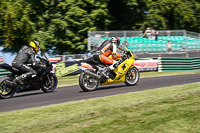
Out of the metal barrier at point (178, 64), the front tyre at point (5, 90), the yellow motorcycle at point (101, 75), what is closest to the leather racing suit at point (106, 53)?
the yellow motorcycle at point (101, 75)

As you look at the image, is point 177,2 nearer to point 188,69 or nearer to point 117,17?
point 117,17

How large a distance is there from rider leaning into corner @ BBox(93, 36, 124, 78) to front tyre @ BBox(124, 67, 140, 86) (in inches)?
27.9

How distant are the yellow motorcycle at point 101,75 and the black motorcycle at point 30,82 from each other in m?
1.26

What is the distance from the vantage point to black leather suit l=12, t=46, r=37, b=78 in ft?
29.8

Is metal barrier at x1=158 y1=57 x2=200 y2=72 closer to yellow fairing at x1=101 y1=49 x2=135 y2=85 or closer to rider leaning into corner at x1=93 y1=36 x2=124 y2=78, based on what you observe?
yellow fairing at x1=101 y1=49 x2=135 y2=85

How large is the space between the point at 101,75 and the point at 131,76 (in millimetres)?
1421

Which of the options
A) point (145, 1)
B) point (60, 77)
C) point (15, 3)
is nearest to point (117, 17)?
point (145, 1)

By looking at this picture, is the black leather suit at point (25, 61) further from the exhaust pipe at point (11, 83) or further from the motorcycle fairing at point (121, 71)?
the motorcycle fairing at point (121, 71)

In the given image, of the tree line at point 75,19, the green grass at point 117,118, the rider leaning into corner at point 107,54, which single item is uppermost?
the tree line at point 75,19

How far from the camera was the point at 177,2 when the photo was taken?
80.8 feet

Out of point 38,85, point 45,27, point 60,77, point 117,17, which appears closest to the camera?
point 38,85

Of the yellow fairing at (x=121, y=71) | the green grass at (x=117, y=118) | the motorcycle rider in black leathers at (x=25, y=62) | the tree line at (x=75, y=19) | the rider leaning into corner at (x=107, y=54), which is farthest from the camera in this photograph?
the tree line at (x=75, y=19)

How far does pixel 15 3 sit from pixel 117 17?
8.90 meters

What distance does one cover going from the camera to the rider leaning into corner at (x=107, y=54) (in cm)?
954
